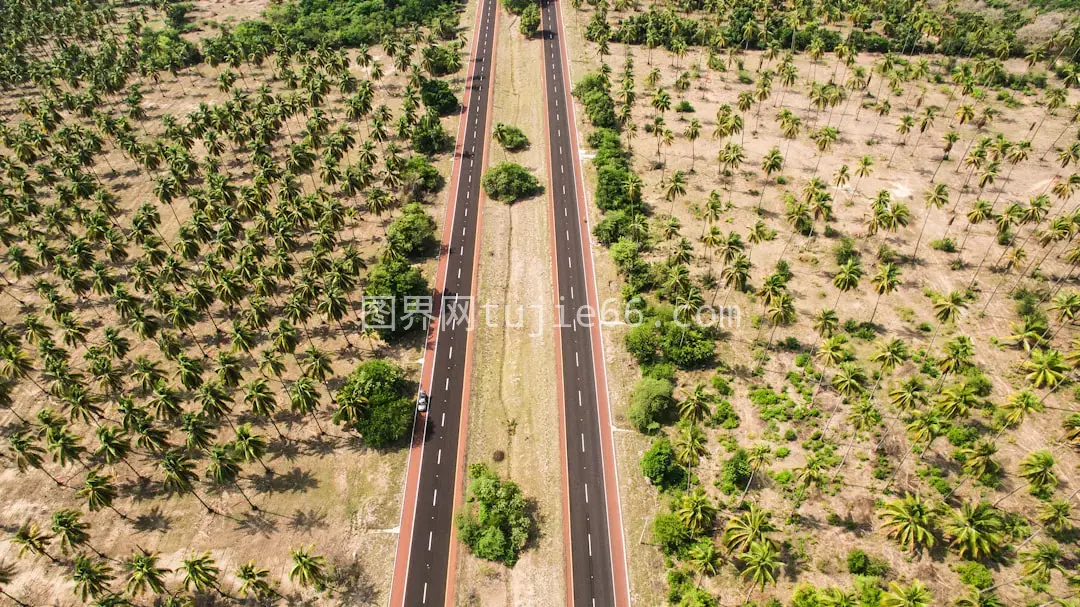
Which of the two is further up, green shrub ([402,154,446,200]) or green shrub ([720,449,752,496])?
green shrub ([402,154,446,200])

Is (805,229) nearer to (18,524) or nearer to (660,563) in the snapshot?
(660,563)

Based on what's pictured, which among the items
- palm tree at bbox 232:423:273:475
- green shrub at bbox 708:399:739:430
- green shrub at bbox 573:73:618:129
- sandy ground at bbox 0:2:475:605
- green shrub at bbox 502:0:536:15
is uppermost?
green shrub at bbox 502:0:536:15

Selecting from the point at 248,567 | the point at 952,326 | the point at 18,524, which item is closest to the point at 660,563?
the point at 248,567

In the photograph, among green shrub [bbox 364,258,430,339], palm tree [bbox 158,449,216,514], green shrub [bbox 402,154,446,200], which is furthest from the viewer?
green shrub [bbox 402,154,446,200]

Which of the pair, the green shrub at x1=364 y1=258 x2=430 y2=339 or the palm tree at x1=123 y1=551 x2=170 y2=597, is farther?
the green shrub at x1=364 y1=258 x2=430 y2=339

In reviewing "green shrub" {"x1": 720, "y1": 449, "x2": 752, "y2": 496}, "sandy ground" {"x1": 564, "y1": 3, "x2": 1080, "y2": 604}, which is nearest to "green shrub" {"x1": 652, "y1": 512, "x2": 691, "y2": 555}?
"sandy ground" {"x1": 564, "y1": 3, "x2": 1080, "y2": 604}

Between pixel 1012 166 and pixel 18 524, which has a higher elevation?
pixel 1012 166

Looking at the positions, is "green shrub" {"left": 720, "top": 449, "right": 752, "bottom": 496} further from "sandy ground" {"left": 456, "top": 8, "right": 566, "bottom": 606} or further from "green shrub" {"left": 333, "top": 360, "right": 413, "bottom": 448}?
"green shrub" {"left": 333, "top": 360, "right": 413, "bottom": 448}

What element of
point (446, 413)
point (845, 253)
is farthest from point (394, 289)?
point (845, 253)
